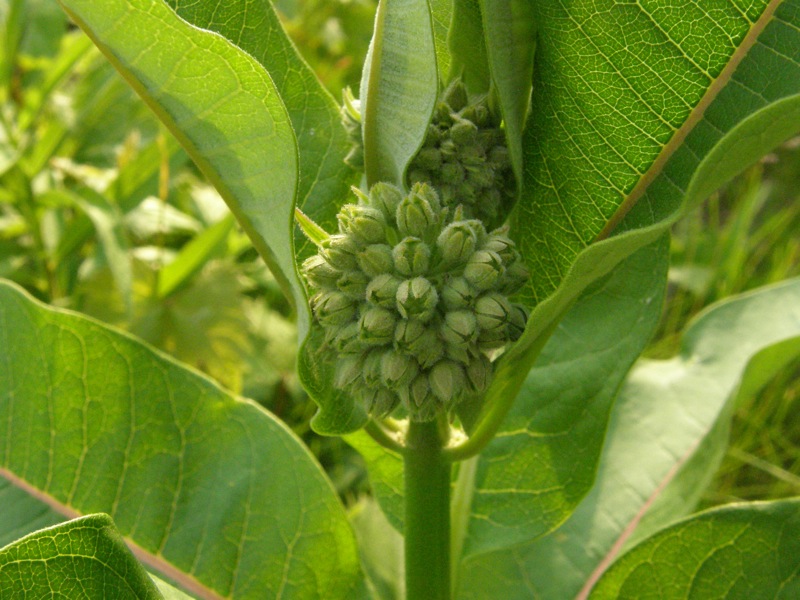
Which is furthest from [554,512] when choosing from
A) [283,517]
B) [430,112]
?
[430,112]

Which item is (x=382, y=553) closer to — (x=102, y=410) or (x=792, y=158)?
(x=102, y=410)

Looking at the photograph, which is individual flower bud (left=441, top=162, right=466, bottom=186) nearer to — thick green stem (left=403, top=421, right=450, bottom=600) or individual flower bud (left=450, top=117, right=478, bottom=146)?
individual flower bud (left=450, top=117, right=478, bottom=146)

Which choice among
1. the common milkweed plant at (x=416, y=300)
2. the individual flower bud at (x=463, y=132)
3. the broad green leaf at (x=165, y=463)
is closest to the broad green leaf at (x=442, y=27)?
the common milkweed plant at (x=416, y=300)

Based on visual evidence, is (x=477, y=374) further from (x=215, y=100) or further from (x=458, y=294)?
(x=215, y=100)

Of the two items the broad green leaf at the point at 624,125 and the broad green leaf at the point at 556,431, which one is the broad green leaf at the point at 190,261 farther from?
the broad green leaf at the point at 624,125

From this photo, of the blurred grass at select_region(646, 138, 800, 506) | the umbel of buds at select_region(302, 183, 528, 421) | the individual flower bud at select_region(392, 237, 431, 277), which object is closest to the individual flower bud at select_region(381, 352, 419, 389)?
the umbel of buds at select_region(302, 183, 528, 421)

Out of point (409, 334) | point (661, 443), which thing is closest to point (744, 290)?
point (661, 443)
